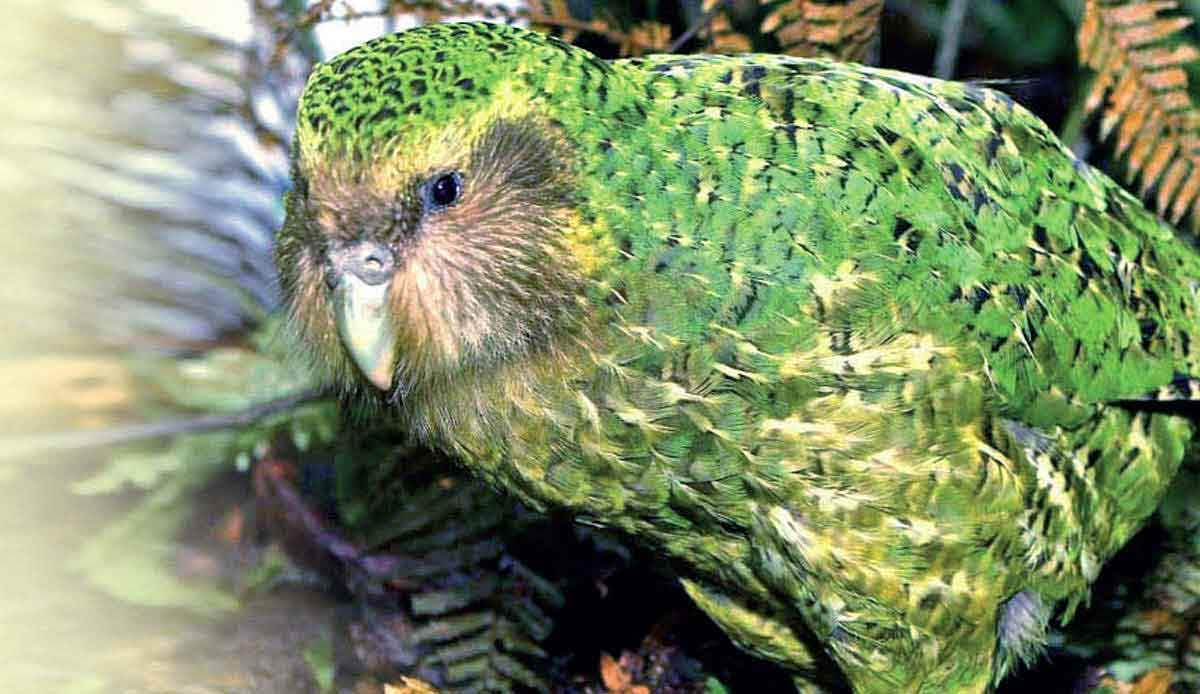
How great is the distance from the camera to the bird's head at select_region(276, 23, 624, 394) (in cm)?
225

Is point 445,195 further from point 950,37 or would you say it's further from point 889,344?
point 950,37

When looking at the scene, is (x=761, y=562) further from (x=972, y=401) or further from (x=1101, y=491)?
(x=1101, y=491)

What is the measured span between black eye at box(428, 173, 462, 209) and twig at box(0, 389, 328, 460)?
2.00 meters

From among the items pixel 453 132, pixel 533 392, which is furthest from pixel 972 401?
pixel 453 132

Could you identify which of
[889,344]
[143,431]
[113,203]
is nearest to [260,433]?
[143,431]

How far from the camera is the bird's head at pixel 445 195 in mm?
2254

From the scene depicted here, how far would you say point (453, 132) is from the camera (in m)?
2.27

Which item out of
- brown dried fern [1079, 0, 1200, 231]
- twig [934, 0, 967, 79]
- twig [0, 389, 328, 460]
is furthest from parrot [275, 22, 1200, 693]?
twig [0, 389, 328, 460]

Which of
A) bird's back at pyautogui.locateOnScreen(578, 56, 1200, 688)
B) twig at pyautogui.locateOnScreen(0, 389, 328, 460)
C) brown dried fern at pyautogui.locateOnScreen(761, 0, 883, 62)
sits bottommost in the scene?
twig at pyautogui.locateOnScreen(0, 389, 328, 460)

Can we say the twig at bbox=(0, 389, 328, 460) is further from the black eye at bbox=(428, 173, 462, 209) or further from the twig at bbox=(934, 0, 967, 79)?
the twig at bbox=(934, 0, 967, 79)

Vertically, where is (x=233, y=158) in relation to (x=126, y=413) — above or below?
above

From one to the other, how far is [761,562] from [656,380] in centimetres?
50

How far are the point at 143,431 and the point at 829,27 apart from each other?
2.72 metres

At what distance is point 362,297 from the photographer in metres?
2.31
